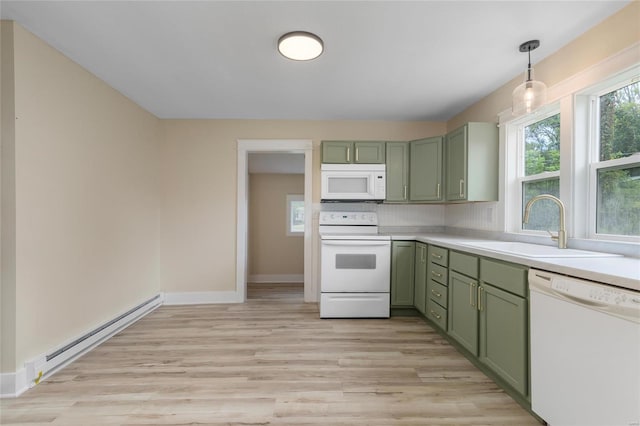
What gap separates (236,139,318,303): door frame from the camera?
12.1 ft

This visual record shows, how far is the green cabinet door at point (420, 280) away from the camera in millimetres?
2930

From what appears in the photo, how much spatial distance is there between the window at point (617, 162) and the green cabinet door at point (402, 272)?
1.55 metres

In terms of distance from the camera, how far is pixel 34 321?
192 centimetres

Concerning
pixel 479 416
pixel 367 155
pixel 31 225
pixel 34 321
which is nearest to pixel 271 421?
pixel 479 416

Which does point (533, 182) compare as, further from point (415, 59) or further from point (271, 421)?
point (271, 421)

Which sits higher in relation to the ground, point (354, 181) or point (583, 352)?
point (354, 181)

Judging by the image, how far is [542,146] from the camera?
7.78ft

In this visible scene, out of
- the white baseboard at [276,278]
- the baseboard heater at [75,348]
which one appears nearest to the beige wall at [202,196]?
the baseboard heater at [75,348]

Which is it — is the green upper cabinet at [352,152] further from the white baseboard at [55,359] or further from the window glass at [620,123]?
the white baseboard at [55,359]

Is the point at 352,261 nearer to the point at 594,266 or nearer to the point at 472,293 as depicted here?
the point at 472,293

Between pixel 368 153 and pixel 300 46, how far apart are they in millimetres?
1719

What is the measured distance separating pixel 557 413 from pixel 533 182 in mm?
1777

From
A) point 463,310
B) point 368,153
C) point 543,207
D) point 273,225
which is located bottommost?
point 463,310

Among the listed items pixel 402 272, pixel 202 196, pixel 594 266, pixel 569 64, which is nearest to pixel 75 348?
pixel 202 196
